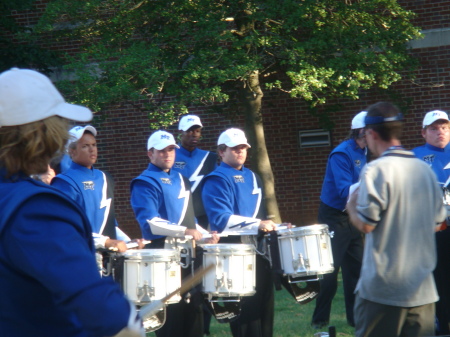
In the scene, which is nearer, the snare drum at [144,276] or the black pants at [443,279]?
the snare drum at [144,276]

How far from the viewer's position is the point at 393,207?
3.88m

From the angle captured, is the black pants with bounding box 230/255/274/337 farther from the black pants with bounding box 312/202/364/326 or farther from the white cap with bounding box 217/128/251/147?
the black pants with bounding box 312/202/364/326

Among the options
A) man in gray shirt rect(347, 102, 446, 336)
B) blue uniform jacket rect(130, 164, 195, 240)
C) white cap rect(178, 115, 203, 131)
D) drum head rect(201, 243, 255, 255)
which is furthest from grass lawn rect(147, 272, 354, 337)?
man in gray shirt rect(347, 102, 446, 336)

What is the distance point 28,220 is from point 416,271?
2508 mm

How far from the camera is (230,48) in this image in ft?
44.2

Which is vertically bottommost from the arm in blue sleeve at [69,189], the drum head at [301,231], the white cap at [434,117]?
the drum head at [301,231]

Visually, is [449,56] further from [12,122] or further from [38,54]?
[12,122]

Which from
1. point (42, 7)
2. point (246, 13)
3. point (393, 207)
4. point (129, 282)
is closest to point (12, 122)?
point (393, 207)

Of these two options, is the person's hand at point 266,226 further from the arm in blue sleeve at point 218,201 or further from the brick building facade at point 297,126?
the brick building facade at point 297,126

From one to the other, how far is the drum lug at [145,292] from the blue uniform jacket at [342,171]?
2.73 metres

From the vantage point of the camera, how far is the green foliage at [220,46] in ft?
41.3

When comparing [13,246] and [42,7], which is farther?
[42,7]

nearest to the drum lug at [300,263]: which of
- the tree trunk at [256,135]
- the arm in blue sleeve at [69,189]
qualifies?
the arm in blue sleeve at [69,189]

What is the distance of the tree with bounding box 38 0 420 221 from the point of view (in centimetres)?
1260
